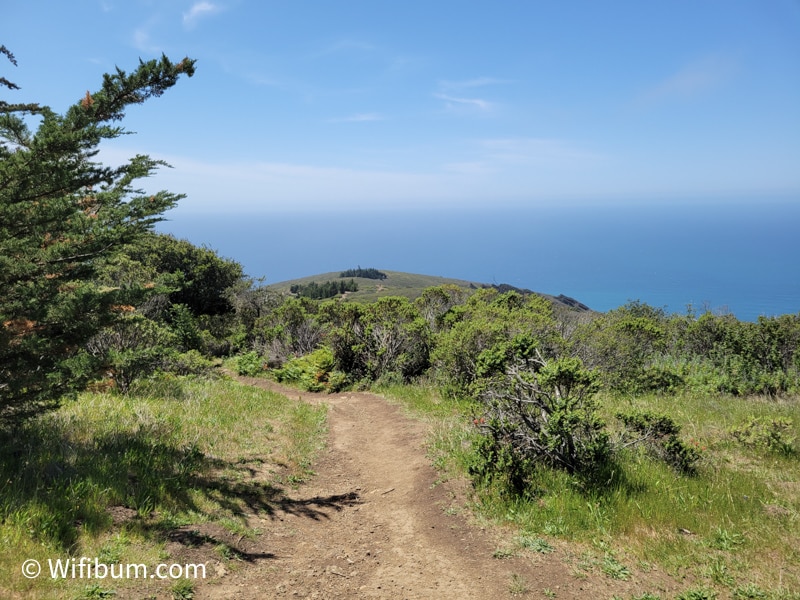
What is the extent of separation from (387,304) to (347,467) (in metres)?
8.03

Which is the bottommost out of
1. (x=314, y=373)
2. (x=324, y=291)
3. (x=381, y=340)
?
(x=314, y=373)

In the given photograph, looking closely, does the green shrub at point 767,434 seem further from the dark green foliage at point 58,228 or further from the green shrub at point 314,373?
the green shrub at point 314,373

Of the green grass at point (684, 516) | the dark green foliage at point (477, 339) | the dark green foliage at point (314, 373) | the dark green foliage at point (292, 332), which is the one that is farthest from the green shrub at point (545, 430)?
the dark green foliage at point (292, 332)

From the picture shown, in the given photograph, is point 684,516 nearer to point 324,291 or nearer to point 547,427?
point 547,427

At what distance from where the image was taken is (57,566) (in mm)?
3367

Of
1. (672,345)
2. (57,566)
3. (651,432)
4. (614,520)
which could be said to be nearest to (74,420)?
(57,566)

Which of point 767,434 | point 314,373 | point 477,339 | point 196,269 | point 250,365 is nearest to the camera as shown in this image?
point 767,434

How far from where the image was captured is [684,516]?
481 cm

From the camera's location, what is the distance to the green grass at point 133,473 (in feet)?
12.0

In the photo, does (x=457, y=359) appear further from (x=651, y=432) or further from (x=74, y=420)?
(x=74, y=420)

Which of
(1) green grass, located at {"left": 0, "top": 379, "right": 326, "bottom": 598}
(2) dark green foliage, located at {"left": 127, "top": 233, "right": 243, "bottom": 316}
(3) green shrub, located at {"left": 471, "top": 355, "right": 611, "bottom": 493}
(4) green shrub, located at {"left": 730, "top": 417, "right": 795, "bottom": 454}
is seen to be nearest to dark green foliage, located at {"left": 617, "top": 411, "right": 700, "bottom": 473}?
(3) green shrub, located at {"left": 471, "top": 355, "right": 611, "bottom": 493}

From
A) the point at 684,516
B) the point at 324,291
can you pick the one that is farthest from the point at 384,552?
the point at 324,291

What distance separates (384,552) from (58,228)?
15.7 ft

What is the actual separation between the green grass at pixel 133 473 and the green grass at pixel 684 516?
2.96 metres
